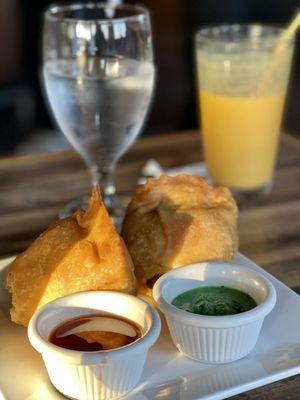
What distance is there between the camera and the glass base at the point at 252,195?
1.42 metres

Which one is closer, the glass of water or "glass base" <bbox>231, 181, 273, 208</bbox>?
the glass of water

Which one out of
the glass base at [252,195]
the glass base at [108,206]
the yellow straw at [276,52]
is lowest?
the glass base at [252,195]

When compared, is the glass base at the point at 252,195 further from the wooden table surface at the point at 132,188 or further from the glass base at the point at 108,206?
the glass base at the point at 108,206

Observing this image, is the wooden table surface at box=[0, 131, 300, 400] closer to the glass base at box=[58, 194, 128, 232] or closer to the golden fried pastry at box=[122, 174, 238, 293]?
the glass base at box=[58, 194, 128, 232]

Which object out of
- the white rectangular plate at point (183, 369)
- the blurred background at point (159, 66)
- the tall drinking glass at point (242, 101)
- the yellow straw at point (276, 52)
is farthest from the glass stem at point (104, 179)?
the blurred background at point (159, 66)

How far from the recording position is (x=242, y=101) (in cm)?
144

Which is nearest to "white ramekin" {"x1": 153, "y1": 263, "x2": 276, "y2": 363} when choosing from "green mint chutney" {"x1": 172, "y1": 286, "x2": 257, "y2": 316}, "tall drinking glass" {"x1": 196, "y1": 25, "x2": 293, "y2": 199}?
"green mint chutney" {"x1": 172, "y1": 286, "x2": 257, "y2": 316}

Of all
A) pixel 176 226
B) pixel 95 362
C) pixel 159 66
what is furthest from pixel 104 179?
pixel 159 66

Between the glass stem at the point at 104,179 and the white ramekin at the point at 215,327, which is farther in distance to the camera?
the glass stem at the point at 104,179

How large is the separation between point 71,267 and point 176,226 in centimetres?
19

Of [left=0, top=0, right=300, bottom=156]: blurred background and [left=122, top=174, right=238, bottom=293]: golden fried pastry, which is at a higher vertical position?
[left=122, top=174, right=238, bottom=293]: golden fried pastry

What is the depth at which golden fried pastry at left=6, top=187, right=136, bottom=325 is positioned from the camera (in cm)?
89

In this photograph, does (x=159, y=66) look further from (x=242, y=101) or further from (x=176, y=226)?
(x=176, y=226)

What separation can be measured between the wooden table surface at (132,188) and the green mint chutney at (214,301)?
184 millimetres
